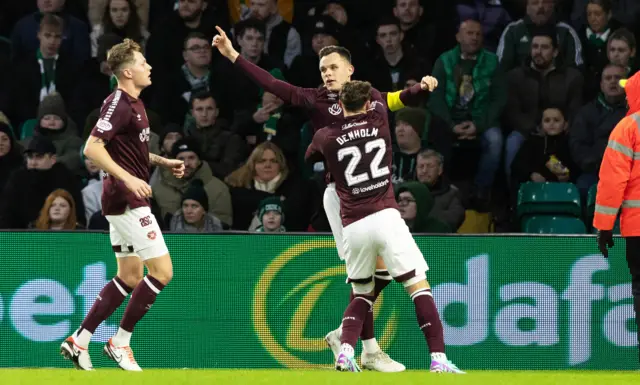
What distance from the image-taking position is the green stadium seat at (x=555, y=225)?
12.4 m

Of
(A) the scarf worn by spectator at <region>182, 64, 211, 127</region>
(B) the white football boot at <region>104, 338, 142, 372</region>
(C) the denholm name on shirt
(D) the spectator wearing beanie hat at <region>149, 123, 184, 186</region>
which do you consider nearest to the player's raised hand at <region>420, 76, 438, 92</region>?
(C) the denholm name on shirt

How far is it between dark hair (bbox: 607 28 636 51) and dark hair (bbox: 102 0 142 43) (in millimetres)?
4988

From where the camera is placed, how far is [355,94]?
28.1 ft

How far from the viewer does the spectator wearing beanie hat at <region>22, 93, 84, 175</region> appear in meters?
13.3

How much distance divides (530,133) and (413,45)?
160 centimetres

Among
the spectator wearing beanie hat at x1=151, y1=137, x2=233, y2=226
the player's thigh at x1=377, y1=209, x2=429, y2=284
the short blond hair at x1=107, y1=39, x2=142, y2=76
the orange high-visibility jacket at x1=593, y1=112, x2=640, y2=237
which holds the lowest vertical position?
the spectator wearing beanie hat at x1=151, y1=137, x2=233, y2=226

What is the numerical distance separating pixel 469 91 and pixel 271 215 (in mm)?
2641

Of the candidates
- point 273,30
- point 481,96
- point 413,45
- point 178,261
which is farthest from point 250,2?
point 178,261

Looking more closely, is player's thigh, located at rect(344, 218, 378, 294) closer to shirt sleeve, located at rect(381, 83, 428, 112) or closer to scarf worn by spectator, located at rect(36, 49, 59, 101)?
shirt sleeve, located at rect(381, 83, 428, 112)

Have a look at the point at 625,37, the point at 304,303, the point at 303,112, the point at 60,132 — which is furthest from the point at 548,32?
the point at 60,132

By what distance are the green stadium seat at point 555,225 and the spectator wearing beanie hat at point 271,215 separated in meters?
2.37

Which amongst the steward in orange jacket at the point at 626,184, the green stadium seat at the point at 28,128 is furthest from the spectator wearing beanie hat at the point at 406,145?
the steward in orange jacket at the point at 626,184

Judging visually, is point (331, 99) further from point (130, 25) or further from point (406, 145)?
point (130, 25)

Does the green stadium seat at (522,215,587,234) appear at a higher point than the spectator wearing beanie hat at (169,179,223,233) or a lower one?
lower
